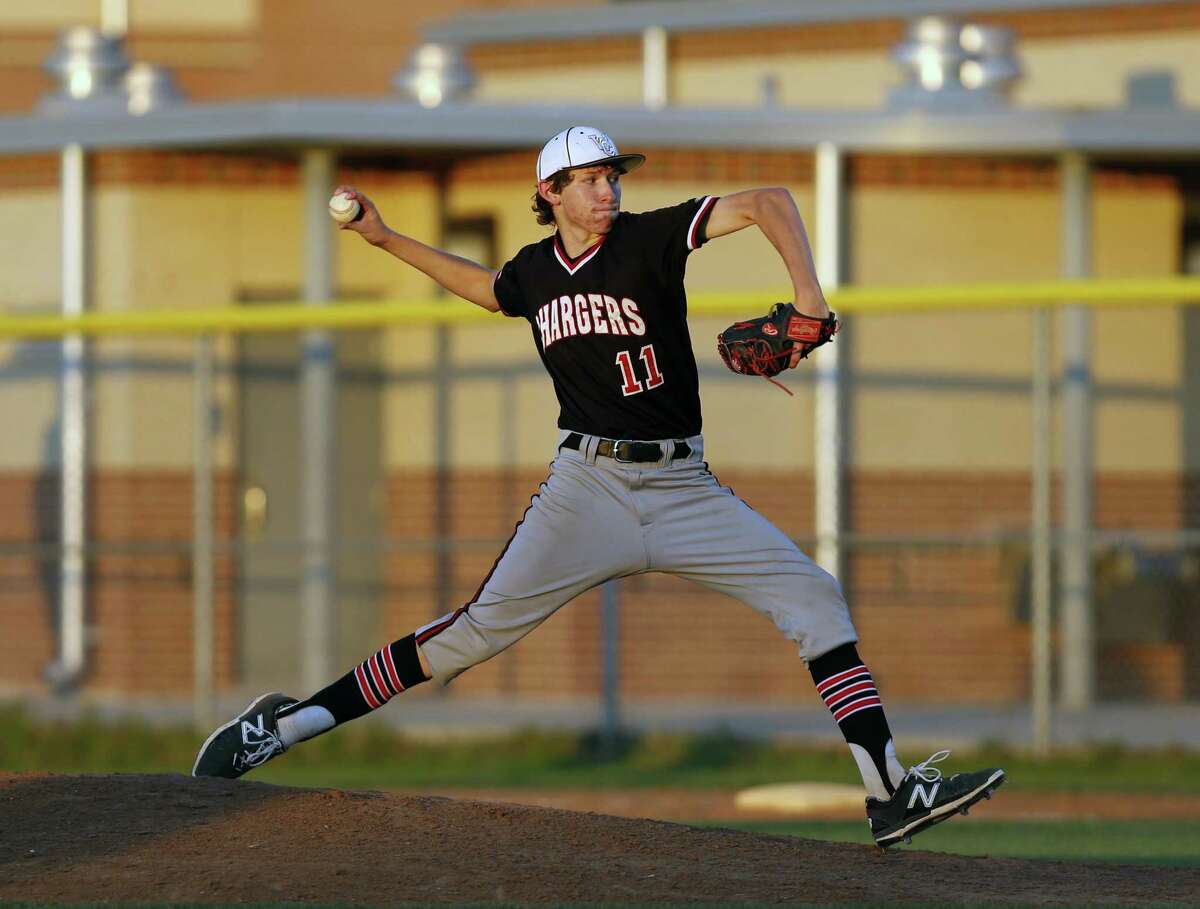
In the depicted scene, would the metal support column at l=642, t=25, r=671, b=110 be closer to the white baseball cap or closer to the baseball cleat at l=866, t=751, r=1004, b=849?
the white baseball cap

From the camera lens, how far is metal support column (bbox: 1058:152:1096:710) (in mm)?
12172

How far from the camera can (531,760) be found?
463 inches

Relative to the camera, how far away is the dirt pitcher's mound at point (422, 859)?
584 cm

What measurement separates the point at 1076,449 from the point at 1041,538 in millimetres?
1758

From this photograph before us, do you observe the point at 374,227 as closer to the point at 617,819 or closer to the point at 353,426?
the point at 617,819

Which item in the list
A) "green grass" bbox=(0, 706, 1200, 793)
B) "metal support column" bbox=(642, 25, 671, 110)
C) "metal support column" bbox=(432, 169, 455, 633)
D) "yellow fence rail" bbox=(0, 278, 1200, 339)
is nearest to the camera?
"yellow fence rail" bbox=(0, 278, 1200, 339)

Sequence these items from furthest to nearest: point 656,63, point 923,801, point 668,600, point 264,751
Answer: point 656,63 → point 668,600 → point 264,751 → point 923,801

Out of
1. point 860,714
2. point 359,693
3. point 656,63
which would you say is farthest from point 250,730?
point 656,63

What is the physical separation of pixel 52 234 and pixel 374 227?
24.0 ft

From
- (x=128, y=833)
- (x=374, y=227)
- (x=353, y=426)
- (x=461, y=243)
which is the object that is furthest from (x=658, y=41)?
(x=128, y=833)

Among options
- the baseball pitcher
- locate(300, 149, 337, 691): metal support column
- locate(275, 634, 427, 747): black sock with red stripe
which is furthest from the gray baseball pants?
locate(300, 149, 337, 691): metal support column

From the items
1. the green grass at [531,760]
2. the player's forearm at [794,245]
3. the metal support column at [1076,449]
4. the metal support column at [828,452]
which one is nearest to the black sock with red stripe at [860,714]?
the player's forearm at [794,245]

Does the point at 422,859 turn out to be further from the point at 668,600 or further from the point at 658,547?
the point at 668,600

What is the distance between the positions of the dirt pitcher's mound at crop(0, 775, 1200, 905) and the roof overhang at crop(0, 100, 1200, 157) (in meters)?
6.59
